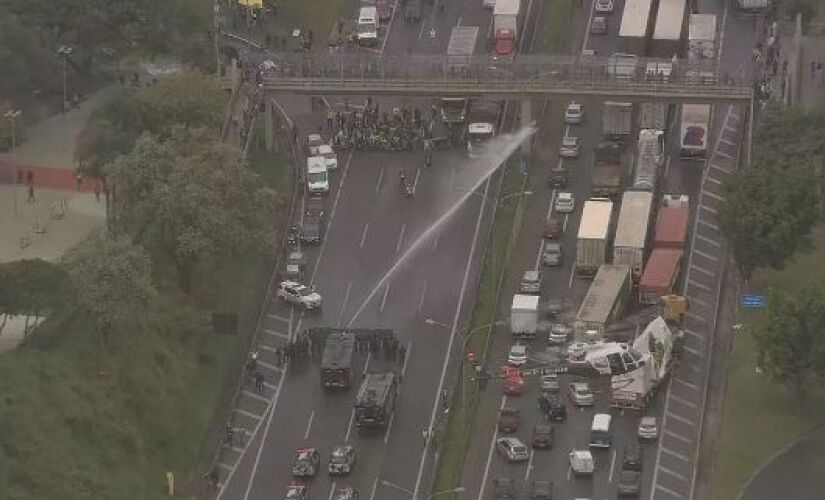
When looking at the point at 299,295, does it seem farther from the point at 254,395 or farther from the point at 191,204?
the point at 191,204

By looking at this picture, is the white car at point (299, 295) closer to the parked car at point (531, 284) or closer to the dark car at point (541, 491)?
the parked car at point (531, 284)

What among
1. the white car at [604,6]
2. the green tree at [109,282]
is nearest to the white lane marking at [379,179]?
the white car at [604,6]

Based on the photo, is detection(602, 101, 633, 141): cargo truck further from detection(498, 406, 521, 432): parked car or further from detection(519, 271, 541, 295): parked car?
detection(498, 406, 521, 432): parked car

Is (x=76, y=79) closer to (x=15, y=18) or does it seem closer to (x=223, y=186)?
(x=15, y=18)

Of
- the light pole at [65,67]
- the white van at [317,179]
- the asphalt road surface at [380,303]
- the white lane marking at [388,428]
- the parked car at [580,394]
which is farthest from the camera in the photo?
the light pole at [65,67]

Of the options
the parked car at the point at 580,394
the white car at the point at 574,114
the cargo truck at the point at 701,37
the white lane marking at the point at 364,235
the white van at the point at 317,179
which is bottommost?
the parked car at the point at 580,394

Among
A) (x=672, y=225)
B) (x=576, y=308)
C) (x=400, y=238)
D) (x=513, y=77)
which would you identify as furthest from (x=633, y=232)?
(x=513, y=77)

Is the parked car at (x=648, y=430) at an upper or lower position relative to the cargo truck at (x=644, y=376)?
lower
